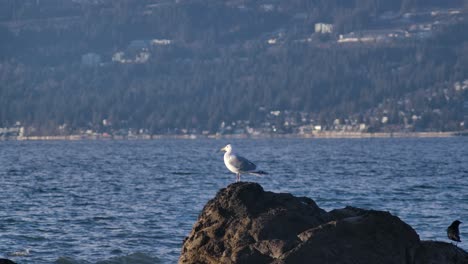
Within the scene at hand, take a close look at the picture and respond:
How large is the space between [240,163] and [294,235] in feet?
20.5

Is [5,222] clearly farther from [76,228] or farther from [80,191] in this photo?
[80,191]

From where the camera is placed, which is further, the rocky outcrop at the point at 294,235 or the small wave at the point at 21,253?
the small wave at the point at 21,253

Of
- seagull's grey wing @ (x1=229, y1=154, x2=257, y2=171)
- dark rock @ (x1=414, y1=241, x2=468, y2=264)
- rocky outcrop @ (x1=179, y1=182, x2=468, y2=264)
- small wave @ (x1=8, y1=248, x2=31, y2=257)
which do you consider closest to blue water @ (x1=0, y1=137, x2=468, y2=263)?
small wave @ (x1=8, y1=248, x2=31, y2=257)

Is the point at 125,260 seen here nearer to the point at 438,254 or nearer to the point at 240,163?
the point at 240,163

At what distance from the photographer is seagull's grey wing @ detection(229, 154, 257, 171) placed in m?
24.5

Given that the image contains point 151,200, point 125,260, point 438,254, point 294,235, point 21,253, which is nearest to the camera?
point 438,254

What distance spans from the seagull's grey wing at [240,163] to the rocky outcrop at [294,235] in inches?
185

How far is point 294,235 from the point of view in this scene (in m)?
18.4

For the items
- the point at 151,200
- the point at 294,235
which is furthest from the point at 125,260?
the point at 151,200

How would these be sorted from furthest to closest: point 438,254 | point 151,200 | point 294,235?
point 151,200, point 294,235, point 438,254

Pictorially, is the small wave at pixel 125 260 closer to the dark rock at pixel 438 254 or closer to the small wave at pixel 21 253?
the small wave at pixel 21 253

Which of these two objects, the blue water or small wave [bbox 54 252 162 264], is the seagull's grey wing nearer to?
the blue water

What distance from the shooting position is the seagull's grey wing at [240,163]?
24453mm

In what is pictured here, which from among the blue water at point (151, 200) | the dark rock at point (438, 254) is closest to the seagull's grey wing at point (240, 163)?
the blue water at point (151, 200)
